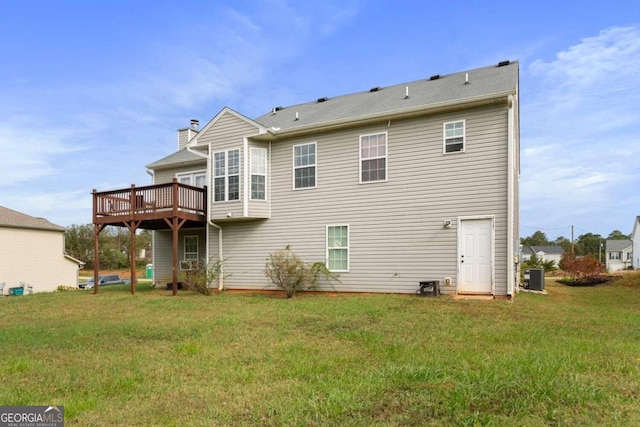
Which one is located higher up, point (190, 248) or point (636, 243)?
point (190, 248)

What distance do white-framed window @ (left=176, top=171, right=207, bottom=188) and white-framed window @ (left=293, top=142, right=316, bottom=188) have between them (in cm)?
428

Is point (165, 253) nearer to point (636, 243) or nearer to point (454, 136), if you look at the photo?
point (454, 136)

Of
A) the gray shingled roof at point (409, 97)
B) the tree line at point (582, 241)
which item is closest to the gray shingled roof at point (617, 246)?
the tree line at point (582, 241)

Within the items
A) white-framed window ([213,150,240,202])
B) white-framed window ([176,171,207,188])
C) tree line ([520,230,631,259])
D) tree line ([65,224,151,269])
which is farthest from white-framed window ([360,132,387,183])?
tree line ([520,230,631,259])

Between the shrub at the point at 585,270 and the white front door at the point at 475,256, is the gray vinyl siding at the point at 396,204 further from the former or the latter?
the shrub at the point at 585,270

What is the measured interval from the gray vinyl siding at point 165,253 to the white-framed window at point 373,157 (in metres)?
7.54

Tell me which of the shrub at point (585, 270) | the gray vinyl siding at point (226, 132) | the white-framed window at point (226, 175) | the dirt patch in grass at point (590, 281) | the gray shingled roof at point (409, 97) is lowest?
the dirt patch in grass at point (590, 281)

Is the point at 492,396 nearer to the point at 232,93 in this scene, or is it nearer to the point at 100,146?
the point at 232,93

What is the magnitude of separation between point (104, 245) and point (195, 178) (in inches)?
1497

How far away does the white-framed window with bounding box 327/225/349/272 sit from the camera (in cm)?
1202

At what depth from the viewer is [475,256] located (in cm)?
1019

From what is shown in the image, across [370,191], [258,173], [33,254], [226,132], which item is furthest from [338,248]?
[33,254]

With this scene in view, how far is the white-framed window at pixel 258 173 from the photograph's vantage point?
13055mm

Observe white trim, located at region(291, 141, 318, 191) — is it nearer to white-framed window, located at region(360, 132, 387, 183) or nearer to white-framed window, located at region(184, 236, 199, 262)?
white-framed window, located at region(360, 132, 387, 183)
